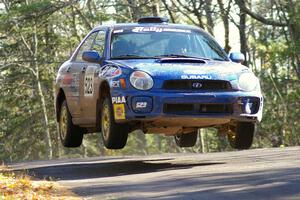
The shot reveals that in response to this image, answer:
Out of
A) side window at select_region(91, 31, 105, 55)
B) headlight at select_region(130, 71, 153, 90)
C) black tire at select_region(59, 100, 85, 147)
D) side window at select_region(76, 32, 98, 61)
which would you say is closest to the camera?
headlight at select_region(130, 71, 153, 90)

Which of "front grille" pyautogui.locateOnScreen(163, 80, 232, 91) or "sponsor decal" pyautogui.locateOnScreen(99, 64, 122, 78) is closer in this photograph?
"front grille" pyautogui.locateOnScreen(163, 80, 232, 91)

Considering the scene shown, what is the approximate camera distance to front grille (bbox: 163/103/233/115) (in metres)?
8.70

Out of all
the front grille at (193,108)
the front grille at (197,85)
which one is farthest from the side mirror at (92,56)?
the front grille at (193,108)

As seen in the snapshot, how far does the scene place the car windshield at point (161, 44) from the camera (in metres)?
9.66

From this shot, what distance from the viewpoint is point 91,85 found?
9.92m

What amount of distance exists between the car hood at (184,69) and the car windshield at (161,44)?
44cm

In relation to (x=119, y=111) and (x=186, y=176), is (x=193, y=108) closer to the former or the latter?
(x=119, y=111)

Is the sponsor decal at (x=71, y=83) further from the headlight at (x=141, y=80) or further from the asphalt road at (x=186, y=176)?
the headlight at (x=141, y=80)

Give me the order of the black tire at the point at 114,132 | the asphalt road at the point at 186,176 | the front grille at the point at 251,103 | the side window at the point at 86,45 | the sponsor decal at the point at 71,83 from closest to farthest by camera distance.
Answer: the asphalt road at the point at 186,176 → the front grille at the point at 251,103 → the black tire at the point at 114,132 → the sponsor decal at the point at 71,83 → the side window at the point at 86,45

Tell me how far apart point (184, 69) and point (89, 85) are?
5.86 feet

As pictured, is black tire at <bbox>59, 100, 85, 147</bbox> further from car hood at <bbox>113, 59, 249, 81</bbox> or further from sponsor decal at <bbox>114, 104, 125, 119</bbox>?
sponsor decal at <bbox>114, 104, 125, 119</bbox>

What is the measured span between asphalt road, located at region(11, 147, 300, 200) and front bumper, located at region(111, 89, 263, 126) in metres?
0.65

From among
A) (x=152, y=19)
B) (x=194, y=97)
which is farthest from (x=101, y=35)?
(x=194, y=97)

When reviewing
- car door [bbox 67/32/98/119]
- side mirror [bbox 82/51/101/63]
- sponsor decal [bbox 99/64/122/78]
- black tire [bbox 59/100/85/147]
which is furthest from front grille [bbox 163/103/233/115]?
black tire [bbox 59/100/85/147]
